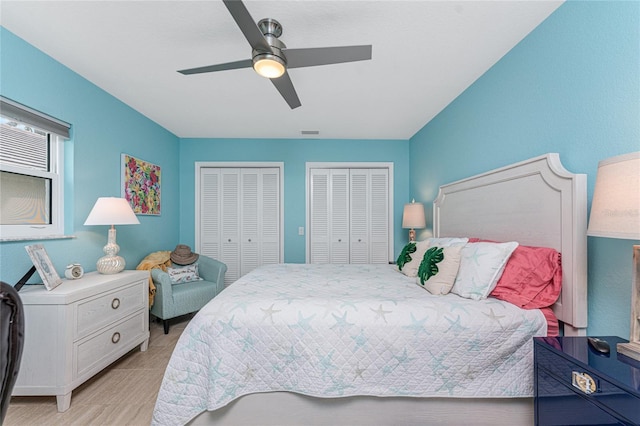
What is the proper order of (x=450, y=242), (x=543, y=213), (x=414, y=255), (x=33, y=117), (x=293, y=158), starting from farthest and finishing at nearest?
(x=293, y=158)
(x=414, y=255)
(x=450, y=242)
(x=33, y=117)
(x=543, y=213)

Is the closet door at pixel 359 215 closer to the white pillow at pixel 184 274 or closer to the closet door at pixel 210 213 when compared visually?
the closet door at pixel 210 213

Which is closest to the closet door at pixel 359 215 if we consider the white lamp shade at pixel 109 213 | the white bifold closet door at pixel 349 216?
the white bifold closet door at pixel 349 216

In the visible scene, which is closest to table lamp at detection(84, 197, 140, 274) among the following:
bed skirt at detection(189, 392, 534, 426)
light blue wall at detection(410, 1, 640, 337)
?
bed skirt at detection(189, 392, 534, 426)

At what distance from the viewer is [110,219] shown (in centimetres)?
221

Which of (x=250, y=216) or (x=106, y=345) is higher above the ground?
(x=250, y=216)

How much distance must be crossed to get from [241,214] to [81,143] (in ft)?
6.65

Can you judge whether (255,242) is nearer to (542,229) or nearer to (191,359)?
(191,359)

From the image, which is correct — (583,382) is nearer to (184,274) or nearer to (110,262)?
(110,262)

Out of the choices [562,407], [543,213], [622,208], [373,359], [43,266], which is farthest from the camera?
[43,266]

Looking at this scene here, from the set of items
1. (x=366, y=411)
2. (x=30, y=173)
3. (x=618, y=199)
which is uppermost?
(x=30, y=173)

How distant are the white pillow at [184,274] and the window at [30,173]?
45.3 inches

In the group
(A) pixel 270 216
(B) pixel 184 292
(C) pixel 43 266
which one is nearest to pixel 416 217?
(A) pixel 270 216

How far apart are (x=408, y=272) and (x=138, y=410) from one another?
Result: 2212mm

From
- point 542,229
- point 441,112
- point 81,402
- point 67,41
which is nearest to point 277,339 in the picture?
point 81,402
